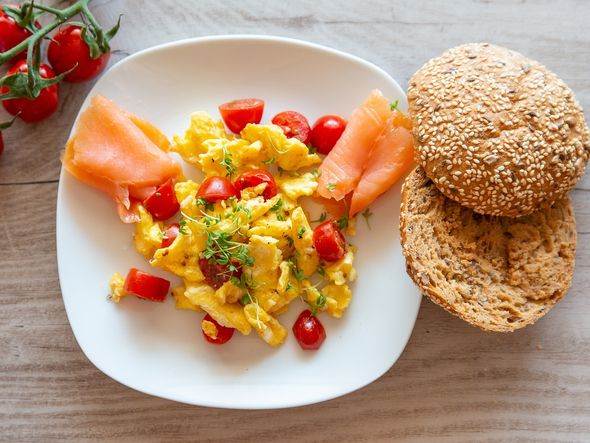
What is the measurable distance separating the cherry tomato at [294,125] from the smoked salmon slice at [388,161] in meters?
0.29

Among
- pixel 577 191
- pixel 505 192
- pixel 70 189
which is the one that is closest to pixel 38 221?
pixel 70 189

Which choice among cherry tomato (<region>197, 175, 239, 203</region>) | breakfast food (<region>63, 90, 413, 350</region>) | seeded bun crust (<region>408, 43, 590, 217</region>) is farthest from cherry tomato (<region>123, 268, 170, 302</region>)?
seeded bun crust (<region>408, 43, 590, 217</region>)

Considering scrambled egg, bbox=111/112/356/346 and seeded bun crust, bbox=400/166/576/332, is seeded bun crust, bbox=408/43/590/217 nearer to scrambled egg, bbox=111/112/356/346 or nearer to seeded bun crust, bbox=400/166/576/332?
seeded bun crust, bbox=400/166/576/332

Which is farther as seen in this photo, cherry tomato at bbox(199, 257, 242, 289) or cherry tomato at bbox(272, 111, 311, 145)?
cherry tomato at bbox(272, 111, 311, 145)

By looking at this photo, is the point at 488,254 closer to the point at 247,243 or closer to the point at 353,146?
the point at 353,146

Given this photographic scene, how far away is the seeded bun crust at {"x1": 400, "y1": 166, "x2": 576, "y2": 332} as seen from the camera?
2168mm

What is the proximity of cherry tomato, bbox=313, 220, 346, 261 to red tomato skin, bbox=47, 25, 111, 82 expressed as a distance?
1161 mm

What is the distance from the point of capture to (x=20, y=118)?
101 inches

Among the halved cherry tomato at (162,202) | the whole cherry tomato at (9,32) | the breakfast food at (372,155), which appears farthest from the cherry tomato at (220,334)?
the whole cherry tomato at (9,32)

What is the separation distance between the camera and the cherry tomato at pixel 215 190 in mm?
2277

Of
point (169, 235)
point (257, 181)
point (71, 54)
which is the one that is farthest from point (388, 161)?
point (71, 54)

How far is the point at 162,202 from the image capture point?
2.40 m

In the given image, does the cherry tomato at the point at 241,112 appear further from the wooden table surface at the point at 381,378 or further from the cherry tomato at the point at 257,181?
the wooden table surface at the point at 381,378

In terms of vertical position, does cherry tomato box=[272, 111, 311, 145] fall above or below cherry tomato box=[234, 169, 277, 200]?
above
